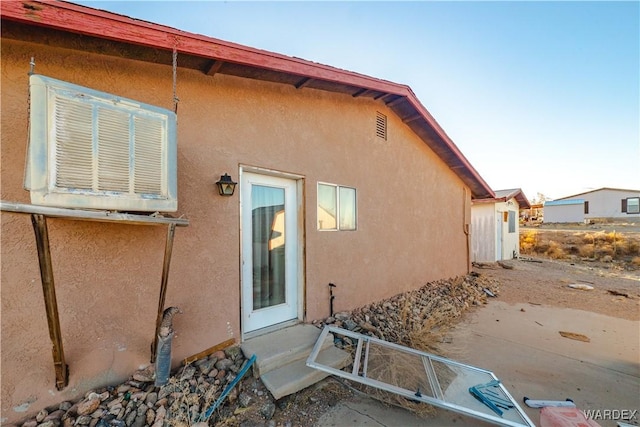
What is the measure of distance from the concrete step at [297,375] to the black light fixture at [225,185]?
83.8 inches

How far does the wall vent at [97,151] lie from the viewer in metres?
1.72

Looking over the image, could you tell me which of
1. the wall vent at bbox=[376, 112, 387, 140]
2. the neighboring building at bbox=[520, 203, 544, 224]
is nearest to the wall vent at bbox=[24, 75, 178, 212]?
the wall vent at bbox=[376, 112, 387, 140]

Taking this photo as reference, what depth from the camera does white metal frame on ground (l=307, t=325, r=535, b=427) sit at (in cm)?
237

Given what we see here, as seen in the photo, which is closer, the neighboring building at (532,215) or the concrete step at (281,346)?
the concrete step at (281,346)

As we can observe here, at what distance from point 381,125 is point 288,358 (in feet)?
15.8

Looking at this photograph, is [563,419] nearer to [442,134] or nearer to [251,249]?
[251,249]

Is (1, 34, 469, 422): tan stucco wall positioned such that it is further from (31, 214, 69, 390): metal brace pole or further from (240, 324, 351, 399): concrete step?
(240, 324, 351, 399): concrete step

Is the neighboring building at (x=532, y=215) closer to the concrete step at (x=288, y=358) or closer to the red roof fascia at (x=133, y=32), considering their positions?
the concrete step at (x=288, y=358)

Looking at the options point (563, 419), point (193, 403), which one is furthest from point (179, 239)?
point (563, 419)

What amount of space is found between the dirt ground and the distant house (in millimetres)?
20920

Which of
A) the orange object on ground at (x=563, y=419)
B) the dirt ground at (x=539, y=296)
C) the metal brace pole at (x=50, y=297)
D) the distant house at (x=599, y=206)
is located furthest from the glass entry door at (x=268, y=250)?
the distant house at (x=599, y=206)

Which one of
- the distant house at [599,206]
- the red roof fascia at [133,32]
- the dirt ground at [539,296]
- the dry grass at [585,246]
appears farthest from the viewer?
the distant house at [599,206]

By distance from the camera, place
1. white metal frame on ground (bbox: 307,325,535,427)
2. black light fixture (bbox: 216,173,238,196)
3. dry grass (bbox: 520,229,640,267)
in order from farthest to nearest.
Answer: dry grass (bbox: 520,229,640,267) < black light fixture (bbox: 216,173,238,196) < white metal frame on ground (bbox: 307,325,535,427)

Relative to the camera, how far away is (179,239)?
9.24ft
